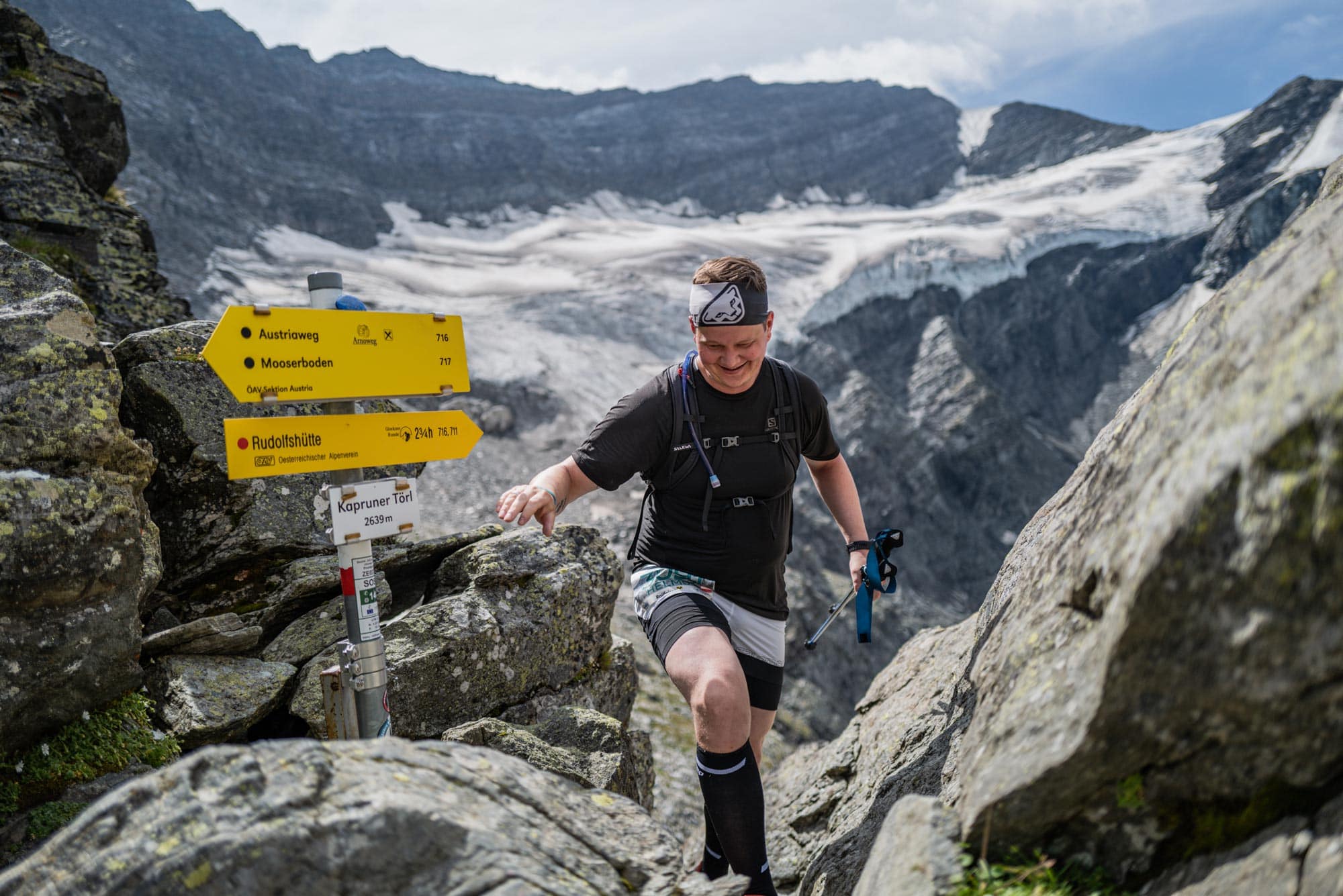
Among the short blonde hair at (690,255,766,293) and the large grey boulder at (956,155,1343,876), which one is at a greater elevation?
the short blonde hair at (690,255,766,293)

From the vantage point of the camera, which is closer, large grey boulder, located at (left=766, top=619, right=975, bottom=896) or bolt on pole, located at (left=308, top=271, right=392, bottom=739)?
large grey boulder, located at (left=766, top=619, right=975, bottom=896)

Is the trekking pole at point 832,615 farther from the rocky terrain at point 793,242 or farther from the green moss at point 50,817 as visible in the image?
the rocky terrain at point 793,242

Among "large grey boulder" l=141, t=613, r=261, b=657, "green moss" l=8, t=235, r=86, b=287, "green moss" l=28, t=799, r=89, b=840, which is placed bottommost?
"green moss" l=28, t=799, r=89, b=840

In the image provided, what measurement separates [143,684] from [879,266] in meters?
66.7

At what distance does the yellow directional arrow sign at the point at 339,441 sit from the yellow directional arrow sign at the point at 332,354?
5.6 inches

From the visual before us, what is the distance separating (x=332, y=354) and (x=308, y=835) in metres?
2.69

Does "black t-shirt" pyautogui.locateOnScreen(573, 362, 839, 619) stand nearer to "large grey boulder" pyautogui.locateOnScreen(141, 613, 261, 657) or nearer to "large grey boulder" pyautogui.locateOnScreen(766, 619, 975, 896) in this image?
"large grey boulder" pyautogui.locateOnScreen(766, 619, 975, 896)

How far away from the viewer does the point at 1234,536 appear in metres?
2.51

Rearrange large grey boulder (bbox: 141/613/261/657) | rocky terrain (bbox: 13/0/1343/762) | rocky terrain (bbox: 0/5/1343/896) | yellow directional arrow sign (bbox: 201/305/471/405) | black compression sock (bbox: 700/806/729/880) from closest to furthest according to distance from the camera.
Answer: rocky terrain (bbox: 0/5/1343/896), yellow directional arrow sign (bbox: 201/305/471/405), black compression sock (bbox: 700/806/729/880), large grey boulder (bbox: 141/613/261/657), rocky terrain (bbox: 13/0/1343/762)

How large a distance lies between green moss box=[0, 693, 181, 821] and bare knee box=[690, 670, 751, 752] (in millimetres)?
3839

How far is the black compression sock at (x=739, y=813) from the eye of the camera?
4.21m

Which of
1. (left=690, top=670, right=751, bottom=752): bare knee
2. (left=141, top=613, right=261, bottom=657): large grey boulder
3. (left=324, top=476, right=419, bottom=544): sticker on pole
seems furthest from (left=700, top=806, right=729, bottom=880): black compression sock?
(left=141, top=613, right=261, bottom=657): large grey boulder

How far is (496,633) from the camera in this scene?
7.37 meters

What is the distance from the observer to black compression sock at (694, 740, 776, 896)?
4207mm
